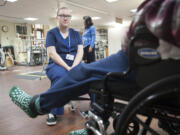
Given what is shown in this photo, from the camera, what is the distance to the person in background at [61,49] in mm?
1484

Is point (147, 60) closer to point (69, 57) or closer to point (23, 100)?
point (23, 100)

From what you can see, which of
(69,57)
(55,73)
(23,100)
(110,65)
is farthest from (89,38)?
(110,65)

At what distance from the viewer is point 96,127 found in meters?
0.81

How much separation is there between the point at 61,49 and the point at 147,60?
1.15 metres

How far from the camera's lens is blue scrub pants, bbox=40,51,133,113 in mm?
699

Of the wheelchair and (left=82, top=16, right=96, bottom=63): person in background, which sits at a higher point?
(left=82, top=16, right=96, bottom=63): person in background

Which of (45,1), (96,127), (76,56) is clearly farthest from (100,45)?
(96,127)

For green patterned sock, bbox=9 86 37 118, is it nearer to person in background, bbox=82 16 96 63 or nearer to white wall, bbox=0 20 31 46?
person in background, bbox=82 16 96 63

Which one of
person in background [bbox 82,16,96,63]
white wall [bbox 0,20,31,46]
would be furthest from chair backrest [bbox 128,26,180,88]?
white wall [bbox 0,20,31,46]

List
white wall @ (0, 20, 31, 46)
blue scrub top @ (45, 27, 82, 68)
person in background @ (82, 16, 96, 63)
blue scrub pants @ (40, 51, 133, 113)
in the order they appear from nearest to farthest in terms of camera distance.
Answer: blue scrub pants @ (40, 51, 133, 113), blue scrub top @ (45, 27, 82, 68), person in background @ (82, 16, 96, 63), white wall @ (0, 20, 31, 46)

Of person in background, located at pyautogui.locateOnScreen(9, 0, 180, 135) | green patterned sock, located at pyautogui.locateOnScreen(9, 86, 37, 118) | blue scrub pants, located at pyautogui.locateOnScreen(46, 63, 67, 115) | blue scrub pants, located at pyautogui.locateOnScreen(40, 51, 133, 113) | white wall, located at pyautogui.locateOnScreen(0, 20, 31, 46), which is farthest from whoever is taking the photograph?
white wall, located at pyautogui.locateOnScreen(0, 20, 31, 46)

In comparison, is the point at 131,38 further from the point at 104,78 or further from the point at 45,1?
the point at 45,1

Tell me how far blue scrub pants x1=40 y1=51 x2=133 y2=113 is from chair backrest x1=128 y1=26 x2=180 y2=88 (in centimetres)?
10

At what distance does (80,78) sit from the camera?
75 centimetres
